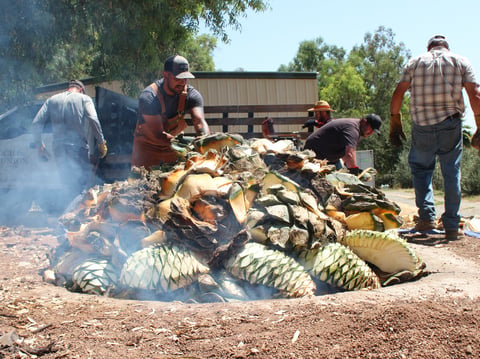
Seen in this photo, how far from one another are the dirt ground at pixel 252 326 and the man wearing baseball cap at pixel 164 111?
2084mm

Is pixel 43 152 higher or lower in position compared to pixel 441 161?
higher

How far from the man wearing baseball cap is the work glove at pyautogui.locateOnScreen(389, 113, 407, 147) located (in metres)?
1.87

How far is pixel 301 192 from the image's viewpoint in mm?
2762

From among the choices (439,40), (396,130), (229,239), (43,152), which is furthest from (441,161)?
(43,152)

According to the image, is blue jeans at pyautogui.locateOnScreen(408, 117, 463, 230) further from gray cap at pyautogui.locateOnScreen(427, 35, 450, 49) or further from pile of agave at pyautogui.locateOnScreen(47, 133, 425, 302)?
pile of agave at pyautogui.locateOnScreen(47, 133, 425, 302)

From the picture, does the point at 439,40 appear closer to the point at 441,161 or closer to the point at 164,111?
the point at 441,161

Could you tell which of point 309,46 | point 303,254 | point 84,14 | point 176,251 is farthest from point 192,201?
point 309,46

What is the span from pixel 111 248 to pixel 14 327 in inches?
27.5

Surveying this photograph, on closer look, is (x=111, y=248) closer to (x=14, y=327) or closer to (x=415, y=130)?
(x=14, y=327)

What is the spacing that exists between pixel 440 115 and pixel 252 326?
302 cm

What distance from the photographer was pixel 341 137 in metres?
5.02

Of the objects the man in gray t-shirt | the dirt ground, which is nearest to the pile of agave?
the dirt ground

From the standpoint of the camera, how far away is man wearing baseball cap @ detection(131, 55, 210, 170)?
4.14 meters

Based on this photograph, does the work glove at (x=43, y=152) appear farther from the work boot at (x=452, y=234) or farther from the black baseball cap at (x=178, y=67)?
the work boot at (x=452, y=234)
